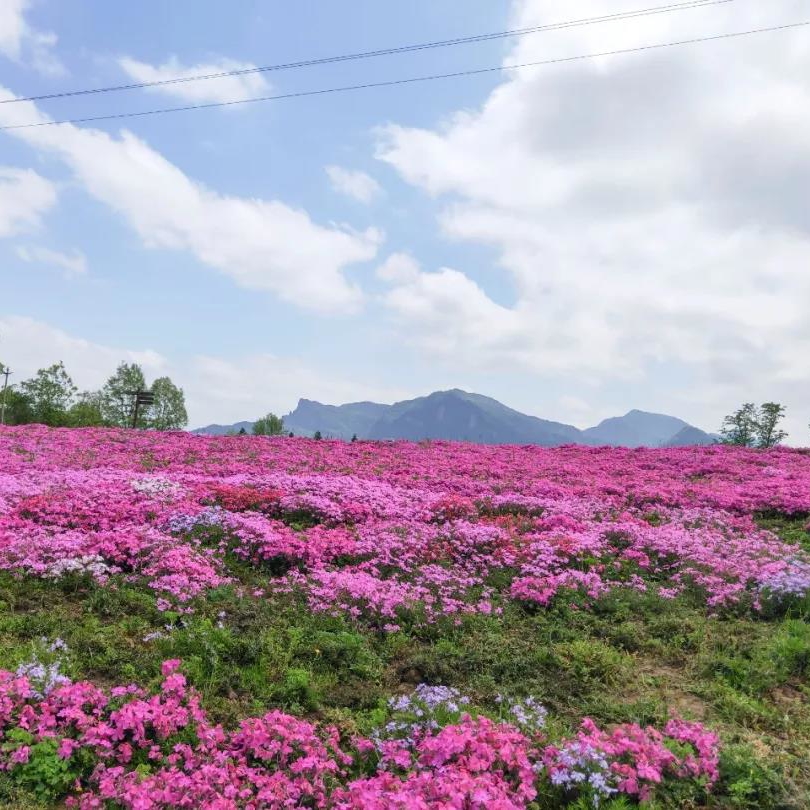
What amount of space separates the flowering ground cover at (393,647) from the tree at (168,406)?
98944mm

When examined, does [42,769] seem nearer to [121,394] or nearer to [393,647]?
[393,647]

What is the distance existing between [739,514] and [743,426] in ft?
245

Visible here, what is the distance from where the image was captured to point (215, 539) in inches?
559

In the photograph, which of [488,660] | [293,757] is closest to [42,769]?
[293,757]

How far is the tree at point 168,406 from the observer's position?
11369 centimetres

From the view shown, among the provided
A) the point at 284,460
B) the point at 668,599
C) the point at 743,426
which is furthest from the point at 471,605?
the point at 743,426

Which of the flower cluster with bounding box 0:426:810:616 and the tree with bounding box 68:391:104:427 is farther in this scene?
the tree with bounding box 68:391:104:427

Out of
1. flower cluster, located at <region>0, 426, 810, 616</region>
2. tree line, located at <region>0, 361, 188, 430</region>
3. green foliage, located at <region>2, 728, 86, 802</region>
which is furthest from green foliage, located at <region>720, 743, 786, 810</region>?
tree line, located at <region>0, 361, 188, 430</region>

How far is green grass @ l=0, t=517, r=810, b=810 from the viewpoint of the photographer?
773cm

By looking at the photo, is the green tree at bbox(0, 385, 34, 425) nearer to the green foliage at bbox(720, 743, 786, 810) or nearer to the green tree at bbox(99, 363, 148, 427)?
the green tree at bbox(99, 363, 148, 427)

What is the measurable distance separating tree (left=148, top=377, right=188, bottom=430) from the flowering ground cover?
3895 inches

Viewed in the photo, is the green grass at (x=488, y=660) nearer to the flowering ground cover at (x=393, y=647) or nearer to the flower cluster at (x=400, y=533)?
the flowering ground cover at (x=393, y=647)

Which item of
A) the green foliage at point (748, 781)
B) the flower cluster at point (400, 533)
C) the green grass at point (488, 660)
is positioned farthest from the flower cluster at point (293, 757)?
the flower cluster at point (400, 533)

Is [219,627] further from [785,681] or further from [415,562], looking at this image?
[785,681]
